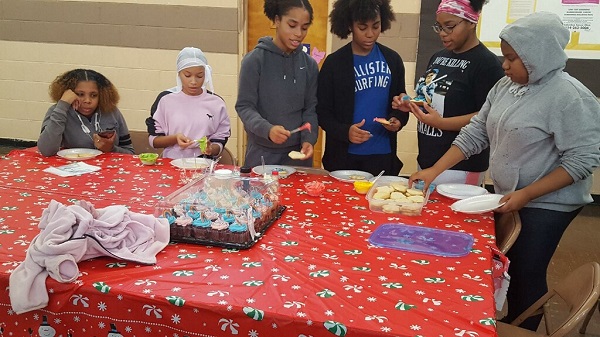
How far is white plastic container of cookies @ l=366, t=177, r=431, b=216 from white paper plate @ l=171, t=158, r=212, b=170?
921mm

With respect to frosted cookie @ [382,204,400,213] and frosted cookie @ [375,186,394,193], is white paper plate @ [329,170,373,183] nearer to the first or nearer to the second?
frosted cookie @ [375,186,394,193]

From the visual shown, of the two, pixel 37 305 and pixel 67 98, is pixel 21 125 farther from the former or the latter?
pixel 37 305

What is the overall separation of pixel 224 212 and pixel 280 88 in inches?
45.5

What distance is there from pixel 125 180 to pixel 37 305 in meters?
1.08

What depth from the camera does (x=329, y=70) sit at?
281 centimetres

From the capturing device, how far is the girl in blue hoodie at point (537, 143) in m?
1.97

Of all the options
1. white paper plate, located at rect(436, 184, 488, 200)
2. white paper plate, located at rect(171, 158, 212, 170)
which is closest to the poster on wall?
white paper plate, located at rect(436, 184, 488, 200)

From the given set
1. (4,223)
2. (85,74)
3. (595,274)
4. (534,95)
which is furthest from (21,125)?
(595,274)

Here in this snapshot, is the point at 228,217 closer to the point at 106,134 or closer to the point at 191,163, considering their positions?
the point at 191,163

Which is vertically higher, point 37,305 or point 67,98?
point 67,98

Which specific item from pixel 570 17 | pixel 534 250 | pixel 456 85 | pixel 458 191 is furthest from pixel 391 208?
pixel 570 17

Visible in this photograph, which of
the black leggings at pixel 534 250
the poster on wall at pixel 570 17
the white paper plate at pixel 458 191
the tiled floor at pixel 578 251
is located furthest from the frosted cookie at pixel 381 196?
the poster on wall at pixel 570 17

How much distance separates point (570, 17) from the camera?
427 centimetres

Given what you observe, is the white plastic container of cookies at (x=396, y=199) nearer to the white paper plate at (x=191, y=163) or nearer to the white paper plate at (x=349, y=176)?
the white paper plate at (x=349, y=176)
